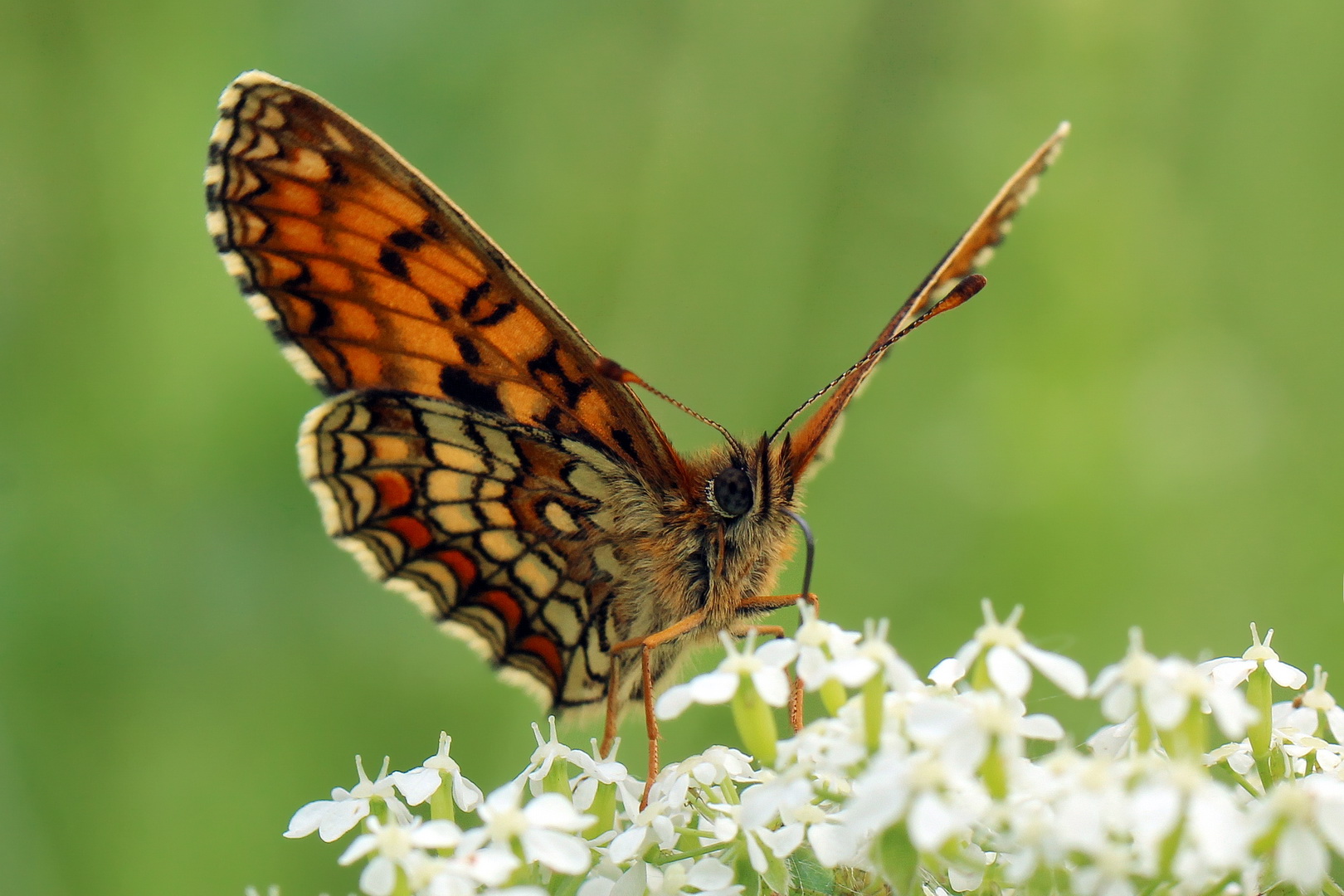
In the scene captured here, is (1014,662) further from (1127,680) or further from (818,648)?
(818,648)

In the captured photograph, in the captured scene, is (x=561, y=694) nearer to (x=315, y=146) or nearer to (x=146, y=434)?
(x=315, y=146)

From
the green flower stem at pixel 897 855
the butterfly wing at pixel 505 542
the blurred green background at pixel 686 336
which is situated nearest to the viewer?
the green flower stem at pixel 897 855

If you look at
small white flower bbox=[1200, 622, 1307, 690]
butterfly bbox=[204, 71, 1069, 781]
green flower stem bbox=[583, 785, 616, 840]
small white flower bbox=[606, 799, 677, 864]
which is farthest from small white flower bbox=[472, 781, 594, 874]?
small white flower bbox=[1200, 622, 1307, 690]

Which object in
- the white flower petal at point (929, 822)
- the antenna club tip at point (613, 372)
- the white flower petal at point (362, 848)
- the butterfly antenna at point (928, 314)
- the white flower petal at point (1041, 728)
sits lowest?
the white flower petal at point (362, 848)

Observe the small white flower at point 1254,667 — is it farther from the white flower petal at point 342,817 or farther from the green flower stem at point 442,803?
the white flower petal at point 342,817

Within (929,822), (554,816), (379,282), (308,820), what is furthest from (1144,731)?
(379,282)

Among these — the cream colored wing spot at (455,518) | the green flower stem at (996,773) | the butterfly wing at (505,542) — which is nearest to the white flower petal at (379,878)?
the green flower stem at (996,773)

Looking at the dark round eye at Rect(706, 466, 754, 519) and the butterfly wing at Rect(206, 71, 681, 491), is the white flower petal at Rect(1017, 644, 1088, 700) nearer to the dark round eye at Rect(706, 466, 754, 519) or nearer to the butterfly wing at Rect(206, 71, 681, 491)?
the dark round eye at Rect(706, 466, 754, 519)
